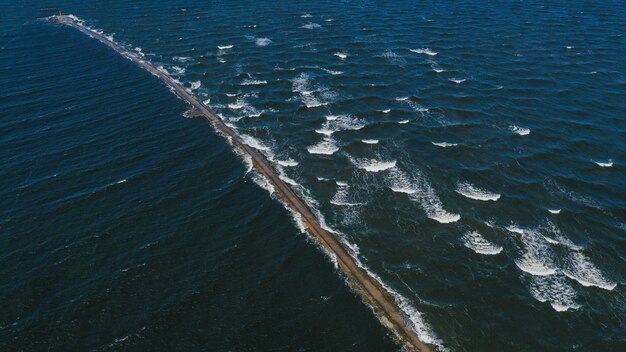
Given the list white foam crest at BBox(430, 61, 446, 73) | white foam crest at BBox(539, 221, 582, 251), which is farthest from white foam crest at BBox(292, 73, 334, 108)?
white foam crest at BBox(539, 221, 582, 251)

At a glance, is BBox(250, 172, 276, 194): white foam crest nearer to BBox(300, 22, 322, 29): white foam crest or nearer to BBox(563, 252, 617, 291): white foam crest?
BBox(563, 252, 617, 291): white foam crest

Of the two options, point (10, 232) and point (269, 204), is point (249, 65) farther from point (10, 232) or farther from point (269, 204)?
point (10, 232)

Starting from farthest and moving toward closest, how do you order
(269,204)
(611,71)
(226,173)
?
1. (611,71)
2. (226,173)
3. (269,204)

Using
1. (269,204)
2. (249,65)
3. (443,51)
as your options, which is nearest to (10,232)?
(269,204)

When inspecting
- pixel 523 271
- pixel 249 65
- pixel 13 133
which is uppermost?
pixel 249 65

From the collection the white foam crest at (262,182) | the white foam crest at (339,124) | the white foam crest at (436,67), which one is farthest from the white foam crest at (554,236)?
the white foam crest at (436,67)

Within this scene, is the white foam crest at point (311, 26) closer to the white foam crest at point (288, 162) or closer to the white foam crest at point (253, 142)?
the white foam crest at point (253, 142)

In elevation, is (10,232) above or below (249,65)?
below
